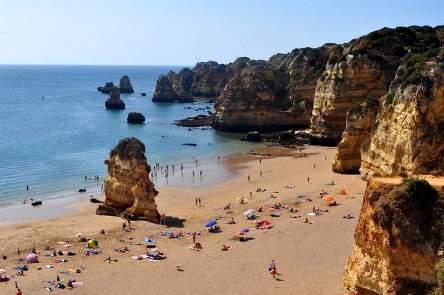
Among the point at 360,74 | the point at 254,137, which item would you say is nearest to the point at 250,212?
the point at 360,74

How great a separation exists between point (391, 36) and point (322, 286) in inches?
1863

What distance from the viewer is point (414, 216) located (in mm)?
15055

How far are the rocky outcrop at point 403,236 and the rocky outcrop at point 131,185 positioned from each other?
68.5 ft

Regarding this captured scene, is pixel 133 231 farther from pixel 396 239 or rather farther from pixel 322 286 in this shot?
pixel 396 239

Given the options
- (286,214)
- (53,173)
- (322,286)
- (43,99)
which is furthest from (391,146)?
(43,99)

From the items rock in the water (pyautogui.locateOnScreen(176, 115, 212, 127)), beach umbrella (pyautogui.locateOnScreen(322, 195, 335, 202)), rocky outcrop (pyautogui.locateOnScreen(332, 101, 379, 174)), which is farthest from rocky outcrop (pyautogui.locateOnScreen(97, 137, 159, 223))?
rock in the water (pyautogui.locateOnScreen(176, 115, 212, 127))

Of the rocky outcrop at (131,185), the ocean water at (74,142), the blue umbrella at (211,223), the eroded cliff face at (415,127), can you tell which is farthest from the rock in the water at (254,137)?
A: the blue umbrella at (211,223)

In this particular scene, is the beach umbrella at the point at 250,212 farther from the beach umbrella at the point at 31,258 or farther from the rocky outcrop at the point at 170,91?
the rocky outcrop at the point at 170,91

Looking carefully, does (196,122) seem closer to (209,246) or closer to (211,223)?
(211,223)

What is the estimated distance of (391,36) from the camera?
62.8m

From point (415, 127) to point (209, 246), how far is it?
43.9 feet

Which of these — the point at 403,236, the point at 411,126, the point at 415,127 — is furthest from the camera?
the point at 411,126

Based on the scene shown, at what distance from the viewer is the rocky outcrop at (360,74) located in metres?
57.0

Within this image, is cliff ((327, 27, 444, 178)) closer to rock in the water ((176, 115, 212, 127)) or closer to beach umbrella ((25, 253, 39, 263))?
beach umbrella ((25, 253, 39, 263))
